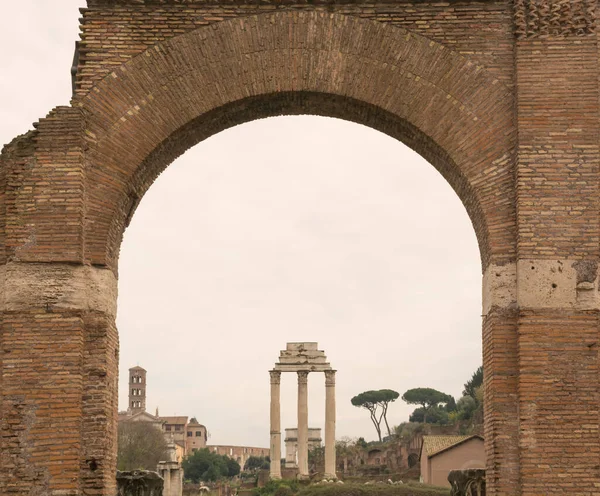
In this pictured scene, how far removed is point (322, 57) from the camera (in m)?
11.0

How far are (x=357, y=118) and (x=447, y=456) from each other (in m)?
26.0

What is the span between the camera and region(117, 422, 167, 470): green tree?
1816 inches

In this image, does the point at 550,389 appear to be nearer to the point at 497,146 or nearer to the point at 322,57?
the point at 497,146

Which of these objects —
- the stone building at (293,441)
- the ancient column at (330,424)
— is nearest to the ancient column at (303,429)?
the ancient column at (330,424)

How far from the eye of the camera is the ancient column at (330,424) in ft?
141

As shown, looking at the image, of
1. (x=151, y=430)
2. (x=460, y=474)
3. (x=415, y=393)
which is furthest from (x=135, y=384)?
(x=460, y=474)

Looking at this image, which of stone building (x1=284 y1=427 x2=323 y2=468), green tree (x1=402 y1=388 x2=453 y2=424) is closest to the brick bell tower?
green tree (x1=402 y1=388 x2=453 y2=424)

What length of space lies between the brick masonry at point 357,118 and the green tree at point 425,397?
2916 inches

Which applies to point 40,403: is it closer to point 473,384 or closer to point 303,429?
point 303,429

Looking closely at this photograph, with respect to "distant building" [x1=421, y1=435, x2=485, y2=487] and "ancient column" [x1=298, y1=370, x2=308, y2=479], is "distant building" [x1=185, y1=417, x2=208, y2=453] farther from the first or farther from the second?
"distant building" [x1=421, y1=435, x2=485, y2=487]

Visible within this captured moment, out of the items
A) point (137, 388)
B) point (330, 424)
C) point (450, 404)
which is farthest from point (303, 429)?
point (137, 388)

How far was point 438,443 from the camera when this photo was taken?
38000 millimetres

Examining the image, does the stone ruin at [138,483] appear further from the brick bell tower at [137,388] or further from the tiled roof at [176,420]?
the tiled roof at [176,420]

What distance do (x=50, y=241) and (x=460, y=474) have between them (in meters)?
5.42
